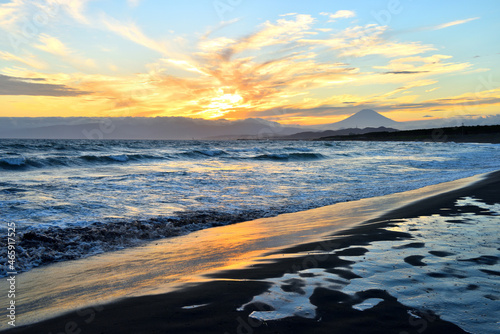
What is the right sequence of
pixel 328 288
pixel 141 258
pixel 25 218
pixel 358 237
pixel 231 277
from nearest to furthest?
pixel 328 288 → pixel 231 277 → pixel 141 258 → pixel 358 237 → pixel 25 218

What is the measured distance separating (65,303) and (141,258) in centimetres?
173

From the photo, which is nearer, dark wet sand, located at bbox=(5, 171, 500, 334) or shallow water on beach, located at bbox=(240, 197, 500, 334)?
dark wet sand, located at bbox=(5, 171, 500, 334)

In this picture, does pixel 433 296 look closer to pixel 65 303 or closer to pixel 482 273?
pixel 482 273

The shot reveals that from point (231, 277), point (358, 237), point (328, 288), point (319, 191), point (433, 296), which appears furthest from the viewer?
point (319, 191)

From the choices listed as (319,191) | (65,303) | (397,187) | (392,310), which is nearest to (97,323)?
(65,303)

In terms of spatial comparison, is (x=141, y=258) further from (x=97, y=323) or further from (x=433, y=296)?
(x=433, y=296)

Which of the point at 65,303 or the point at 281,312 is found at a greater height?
the point at 281,312

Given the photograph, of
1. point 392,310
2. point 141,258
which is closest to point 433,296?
point 392,310

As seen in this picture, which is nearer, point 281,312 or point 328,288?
point 281,312

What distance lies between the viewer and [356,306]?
9.30 feet

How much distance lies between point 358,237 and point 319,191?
6.71 metres

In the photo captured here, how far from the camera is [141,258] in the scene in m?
5.08

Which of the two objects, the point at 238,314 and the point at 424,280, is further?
the point at 424,280

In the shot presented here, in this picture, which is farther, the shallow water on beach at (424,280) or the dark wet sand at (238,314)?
the shallow water on beach at (424,280)
